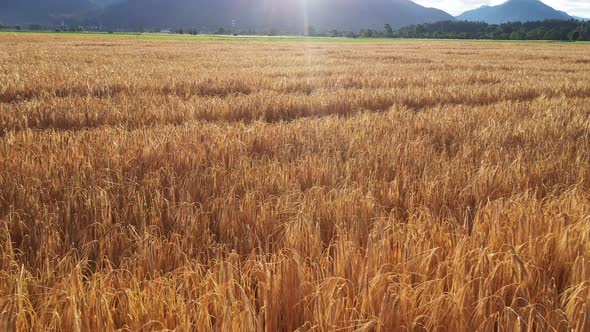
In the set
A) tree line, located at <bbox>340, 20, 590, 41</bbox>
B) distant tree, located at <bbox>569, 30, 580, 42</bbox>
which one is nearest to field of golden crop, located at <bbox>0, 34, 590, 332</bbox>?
distant tree, located at <bbox>569, 30, 580, 42</bbox>

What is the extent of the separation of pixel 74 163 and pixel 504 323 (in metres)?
3.63

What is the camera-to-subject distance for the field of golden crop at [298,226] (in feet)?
5.46

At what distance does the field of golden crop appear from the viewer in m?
1.66

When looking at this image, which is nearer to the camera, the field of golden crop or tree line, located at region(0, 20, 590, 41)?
the field of golden crop

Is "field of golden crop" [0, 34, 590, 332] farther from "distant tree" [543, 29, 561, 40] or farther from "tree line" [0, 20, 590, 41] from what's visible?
"distant tree" [543, 29, 561, 40]

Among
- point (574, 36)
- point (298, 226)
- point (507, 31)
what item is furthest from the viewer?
point (507, 31)

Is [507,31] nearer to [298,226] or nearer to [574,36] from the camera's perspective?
[574,36]

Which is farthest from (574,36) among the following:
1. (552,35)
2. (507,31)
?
(507,31)

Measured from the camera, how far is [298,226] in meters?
2.43

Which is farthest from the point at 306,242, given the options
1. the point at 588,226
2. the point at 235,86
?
the point at 235,86

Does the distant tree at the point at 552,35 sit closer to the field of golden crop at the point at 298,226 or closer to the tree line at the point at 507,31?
the tree line at the point at 507,31

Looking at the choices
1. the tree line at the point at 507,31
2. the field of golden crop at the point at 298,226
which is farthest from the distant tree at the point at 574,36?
the field of golden crop at the point at 298,226

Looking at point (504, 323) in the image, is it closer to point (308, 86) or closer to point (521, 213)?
point (521, 213)

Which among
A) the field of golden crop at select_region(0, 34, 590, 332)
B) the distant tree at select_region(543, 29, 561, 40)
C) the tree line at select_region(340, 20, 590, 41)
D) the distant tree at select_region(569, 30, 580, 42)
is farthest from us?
the distant tree at select_region(543, 29, 561, 40)
